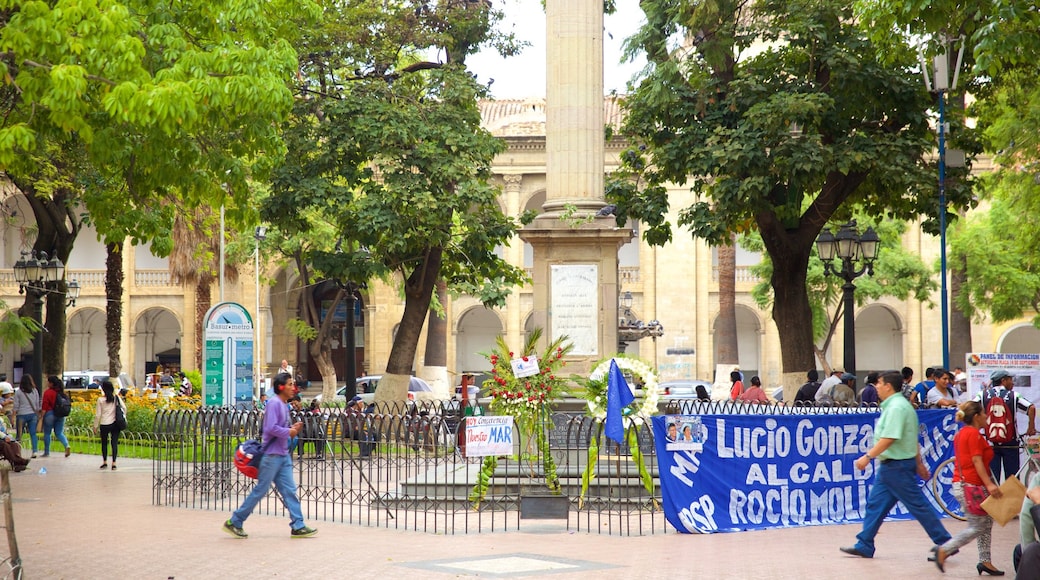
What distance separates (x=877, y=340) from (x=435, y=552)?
4428cm

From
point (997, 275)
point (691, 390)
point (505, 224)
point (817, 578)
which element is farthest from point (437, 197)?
point (997, 275)

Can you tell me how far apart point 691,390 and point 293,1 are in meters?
27.4

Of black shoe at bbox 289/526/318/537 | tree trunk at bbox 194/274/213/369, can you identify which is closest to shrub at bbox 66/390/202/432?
tree trunk at bbox 194/274/213/369

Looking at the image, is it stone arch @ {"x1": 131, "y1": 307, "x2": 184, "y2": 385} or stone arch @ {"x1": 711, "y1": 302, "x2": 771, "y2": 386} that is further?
stone arch @ {"x1": 131, "y1": 307, "x2": 184, "y2": 385}

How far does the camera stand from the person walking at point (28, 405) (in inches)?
909

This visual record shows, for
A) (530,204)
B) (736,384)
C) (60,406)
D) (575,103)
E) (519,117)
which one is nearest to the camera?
(575,103)

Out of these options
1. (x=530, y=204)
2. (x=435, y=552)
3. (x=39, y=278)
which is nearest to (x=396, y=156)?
(x=39, y=278)

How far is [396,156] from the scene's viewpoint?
24.4 metres

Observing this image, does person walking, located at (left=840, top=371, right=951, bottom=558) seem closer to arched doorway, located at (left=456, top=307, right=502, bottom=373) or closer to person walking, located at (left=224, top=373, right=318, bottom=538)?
person walking, located at (left=224, top=373, right=318, bottom=538)

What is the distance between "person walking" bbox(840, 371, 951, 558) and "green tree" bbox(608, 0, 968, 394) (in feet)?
33.5

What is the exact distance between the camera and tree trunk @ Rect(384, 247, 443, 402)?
26.6m

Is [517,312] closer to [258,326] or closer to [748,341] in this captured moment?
[748,341]

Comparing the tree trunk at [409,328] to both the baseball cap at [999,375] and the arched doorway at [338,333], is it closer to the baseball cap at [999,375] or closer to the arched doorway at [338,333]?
the baseball cap at [999,375]

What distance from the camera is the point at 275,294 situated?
53.5 metres
